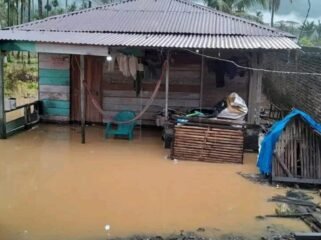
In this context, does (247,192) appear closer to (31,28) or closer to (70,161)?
(70,161)

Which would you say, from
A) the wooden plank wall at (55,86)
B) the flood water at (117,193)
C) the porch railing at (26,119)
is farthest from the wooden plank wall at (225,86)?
the porch railing at (26,119)

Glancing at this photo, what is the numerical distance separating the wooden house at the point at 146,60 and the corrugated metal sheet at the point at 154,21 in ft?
0.09

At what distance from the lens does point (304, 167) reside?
9.04 metres

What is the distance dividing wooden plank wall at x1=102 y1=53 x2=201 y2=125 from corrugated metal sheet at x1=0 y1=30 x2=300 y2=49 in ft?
3.43

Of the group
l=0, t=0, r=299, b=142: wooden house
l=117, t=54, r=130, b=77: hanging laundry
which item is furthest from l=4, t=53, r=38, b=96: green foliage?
l=117, t=54, r=130, b=77: hanging laundry

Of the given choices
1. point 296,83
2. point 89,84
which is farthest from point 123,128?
point 296,83

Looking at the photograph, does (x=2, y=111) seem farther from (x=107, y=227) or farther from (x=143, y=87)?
(x=107, y=227)

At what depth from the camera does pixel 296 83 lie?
15.1 metres

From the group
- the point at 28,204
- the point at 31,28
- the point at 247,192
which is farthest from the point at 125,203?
the point at 31,28

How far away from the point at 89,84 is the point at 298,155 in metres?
7.06


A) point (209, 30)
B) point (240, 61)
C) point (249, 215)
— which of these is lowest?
point (249, 215)

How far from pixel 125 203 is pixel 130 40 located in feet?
16.8

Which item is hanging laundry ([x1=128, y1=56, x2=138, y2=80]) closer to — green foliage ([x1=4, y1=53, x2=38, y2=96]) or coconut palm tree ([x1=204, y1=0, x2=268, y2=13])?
green foliage ([x1=4, y1=53, x2=38, y2=96])

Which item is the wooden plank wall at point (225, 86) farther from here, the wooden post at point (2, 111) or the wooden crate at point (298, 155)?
the wooden post at point (2, 111)
